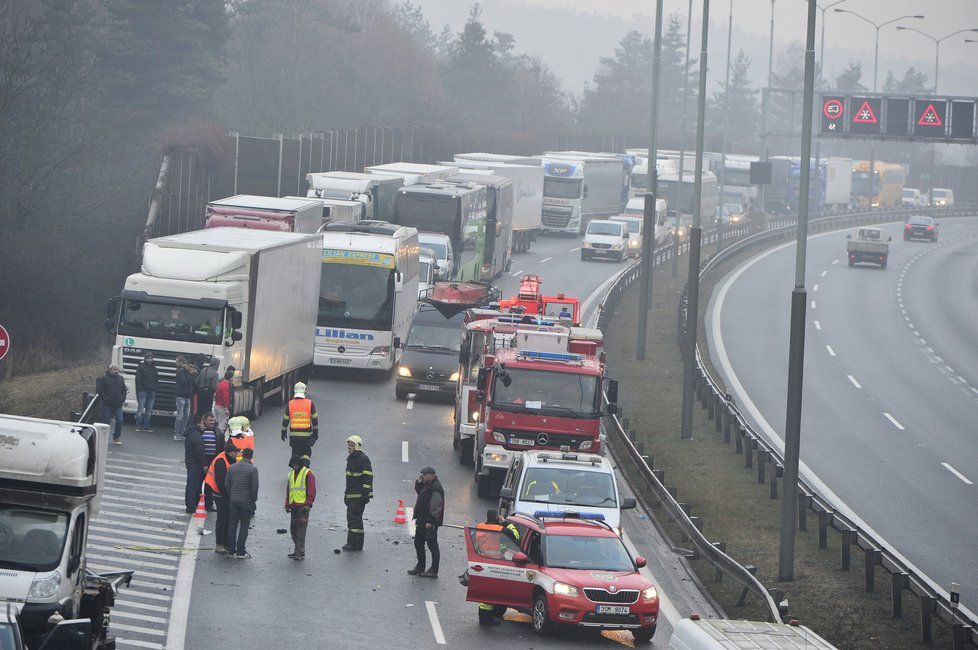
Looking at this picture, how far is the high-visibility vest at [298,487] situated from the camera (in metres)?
19.6

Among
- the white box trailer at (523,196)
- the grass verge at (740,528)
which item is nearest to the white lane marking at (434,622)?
the grass verge at (740,528)

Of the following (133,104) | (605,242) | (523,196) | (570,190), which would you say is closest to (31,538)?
(605,242)

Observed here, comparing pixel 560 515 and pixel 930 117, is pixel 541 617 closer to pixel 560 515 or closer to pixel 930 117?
pixel 560 515

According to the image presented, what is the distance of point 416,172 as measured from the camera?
190 feet

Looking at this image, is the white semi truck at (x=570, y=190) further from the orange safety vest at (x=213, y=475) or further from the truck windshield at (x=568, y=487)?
the orange safety vest at (x=213, y=475)

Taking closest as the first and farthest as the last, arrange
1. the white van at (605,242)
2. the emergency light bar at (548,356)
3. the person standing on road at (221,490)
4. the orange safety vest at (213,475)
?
1. the person standing on road at (221,490)
2. the orange safety vest at (213,475)
3. the emergency light bar at (548,356)
4. the white van at (605,242)

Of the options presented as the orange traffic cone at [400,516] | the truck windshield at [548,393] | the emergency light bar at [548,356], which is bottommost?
the orange traffic cone at [400,516]

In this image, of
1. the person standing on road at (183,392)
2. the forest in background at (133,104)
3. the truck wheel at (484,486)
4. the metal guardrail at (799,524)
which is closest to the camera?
the metal guardrail at (799,524)

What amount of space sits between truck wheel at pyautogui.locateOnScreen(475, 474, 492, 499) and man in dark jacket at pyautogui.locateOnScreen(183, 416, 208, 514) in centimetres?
479

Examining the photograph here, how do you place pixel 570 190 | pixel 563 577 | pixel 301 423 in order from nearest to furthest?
pixel 563 577, pixel 301 423, pixel 570 190

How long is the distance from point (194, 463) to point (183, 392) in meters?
A: 5.46

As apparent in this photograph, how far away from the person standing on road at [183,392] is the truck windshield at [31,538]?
13.4 metres

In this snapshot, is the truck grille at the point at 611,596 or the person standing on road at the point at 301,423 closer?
the truck grille at the point at 611,596

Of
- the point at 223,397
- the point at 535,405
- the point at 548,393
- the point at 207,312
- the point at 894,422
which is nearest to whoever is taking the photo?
the point at 535,405
